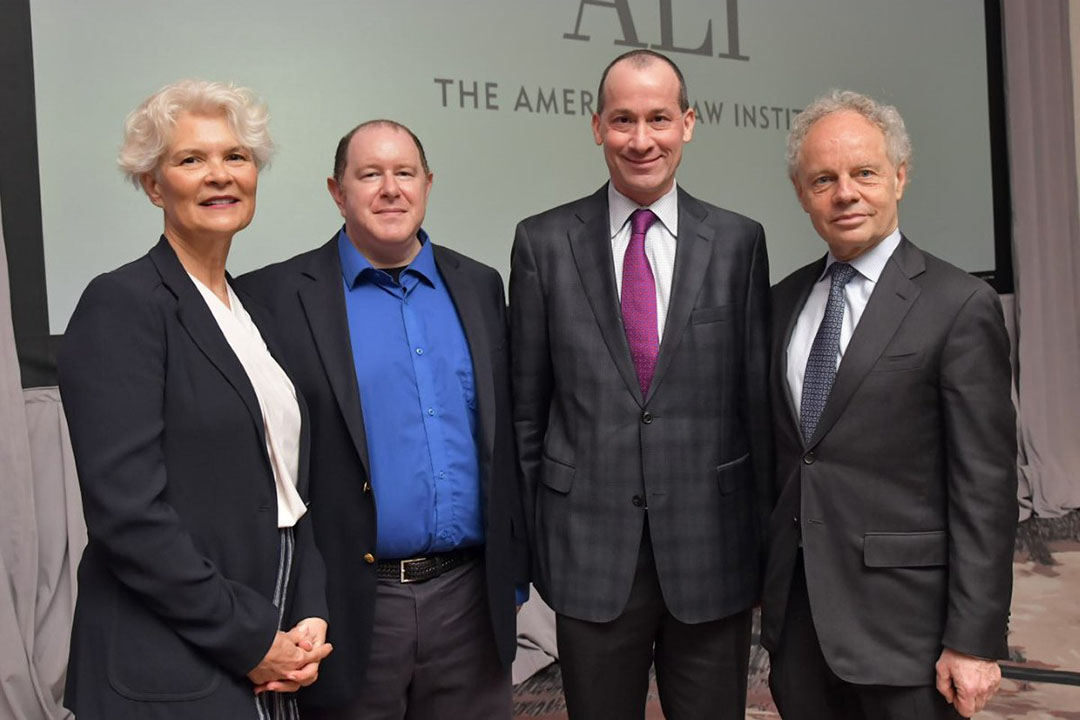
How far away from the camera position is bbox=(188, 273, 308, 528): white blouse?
1.61 m

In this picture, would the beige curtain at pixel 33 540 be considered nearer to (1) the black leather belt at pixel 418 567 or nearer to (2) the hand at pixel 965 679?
(1) the black leather belt at pixel 418 567

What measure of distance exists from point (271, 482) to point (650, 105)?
3.21ft

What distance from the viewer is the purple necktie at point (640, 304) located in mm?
1951

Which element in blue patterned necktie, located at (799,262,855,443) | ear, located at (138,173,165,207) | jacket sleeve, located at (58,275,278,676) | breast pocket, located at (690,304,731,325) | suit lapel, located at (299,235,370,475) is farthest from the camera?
breast pocket, located at (690,304,731,325)

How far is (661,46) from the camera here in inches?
179

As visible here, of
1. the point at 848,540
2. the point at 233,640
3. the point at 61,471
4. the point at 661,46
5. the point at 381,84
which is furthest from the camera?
the point at 661,46

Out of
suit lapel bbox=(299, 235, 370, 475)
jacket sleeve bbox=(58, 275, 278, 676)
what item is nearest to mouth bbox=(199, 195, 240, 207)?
jacket sleeve bbox=(58, 275, 278, 676)

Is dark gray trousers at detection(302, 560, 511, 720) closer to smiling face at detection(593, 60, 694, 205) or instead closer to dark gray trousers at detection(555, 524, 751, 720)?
dark gray trousers at detection(555, 524, 751, 720)

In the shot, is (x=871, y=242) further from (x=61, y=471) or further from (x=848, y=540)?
(x=61, y=471)

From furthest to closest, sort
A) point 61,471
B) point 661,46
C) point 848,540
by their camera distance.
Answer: point 661,46, point 61,471, point 848,540

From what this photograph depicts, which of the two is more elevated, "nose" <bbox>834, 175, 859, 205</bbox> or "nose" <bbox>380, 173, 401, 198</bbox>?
"nose" <bbox>380, 173, 401, 198</bbox>

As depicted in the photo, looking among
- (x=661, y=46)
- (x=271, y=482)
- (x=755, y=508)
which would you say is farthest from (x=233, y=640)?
(x=661, y=46)

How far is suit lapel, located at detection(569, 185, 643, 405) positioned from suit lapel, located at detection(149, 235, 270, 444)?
0.69 metres

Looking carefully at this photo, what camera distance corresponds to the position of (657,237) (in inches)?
79.6
